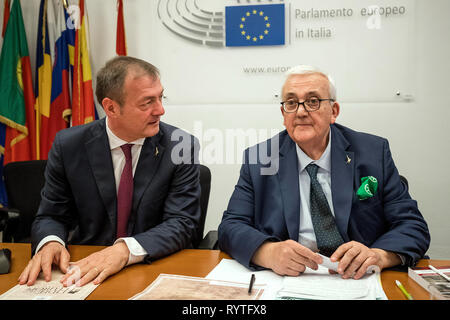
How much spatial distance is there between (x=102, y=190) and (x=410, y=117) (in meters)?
2.72

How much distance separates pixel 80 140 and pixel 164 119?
179cm

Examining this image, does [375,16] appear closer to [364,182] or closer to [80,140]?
[364,182]

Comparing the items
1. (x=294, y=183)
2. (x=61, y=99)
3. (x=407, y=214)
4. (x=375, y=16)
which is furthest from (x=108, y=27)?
(x=407, y=214)

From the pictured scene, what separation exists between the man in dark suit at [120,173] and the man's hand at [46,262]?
0.33 m

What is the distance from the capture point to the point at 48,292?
124 cm

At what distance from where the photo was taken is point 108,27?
3.74 meters

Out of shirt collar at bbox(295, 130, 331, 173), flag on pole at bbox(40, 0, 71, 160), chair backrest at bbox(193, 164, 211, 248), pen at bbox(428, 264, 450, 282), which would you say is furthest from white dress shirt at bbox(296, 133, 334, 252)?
flag on pole at bbox(40, 0, 71, 160)

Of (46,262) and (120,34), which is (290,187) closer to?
(46,262)

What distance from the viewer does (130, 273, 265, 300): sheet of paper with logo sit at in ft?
3.92

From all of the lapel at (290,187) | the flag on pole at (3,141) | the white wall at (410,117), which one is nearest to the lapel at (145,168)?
the lapel at (290,187)

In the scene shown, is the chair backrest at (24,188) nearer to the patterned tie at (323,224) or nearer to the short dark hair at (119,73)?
the short dark hair at (119,73)

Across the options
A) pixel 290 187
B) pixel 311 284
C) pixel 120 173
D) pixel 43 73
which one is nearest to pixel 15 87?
pixel 43 73

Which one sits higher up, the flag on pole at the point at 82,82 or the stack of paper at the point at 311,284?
the flag on pole at the point at 82,82

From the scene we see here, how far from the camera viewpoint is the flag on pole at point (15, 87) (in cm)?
355
